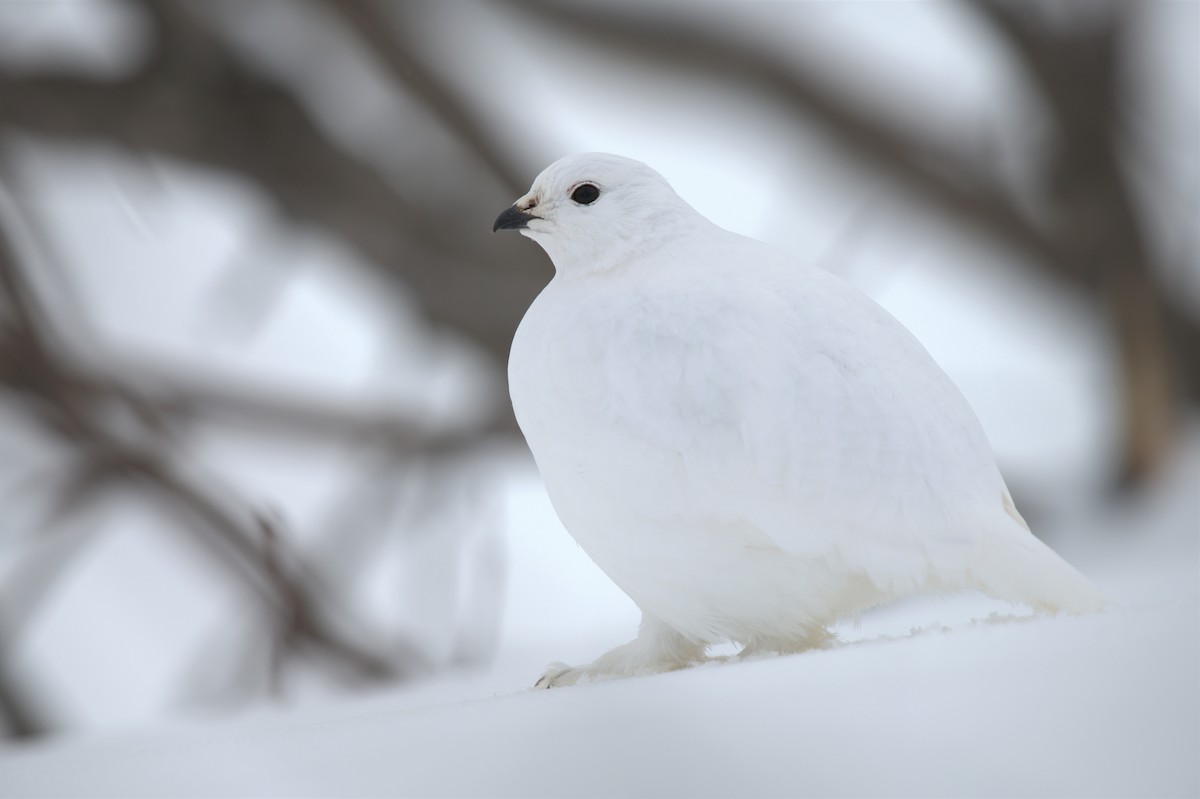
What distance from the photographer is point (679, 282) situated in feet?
3.40

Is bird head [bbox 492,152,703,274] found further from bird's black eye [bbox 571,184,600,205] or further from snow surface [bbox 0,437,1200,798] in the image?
snow surface [bbox 0,437,1200,798]

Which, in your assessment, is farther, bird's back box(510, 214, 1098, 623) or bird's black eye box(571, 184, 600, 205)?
bird's black eye box(571, 184, 600, 205)

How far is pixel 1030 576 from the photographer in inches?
35.0

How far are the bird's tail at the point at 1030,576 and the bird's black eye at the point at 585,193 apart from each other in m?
0.52

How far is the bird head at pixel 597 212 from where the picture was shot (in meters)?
1.16

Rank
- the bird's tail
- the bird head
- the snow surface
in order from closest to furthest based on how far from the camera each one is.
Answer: the snow surface
the bird's tail
the bird head

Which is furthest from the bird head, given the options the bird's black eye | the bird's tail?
the bird's tail

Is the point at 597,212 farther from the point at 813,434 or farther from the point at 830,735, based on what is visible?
the point at 830,735

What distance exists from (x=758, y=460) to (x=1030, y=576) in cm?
22

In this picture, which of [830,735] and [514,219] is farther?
[514,219]

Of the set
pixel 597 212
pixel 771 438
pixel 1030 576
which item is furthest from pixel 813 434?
pixel 597 212

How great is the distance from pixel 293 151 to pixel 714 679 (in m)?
2.04

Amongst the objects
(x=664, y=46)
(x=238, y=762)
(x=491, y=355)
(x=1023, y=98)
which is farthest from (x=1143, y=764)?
(x=1023, y=98)

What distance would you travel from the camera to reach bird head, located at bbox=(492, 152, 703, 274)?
1.16 m
